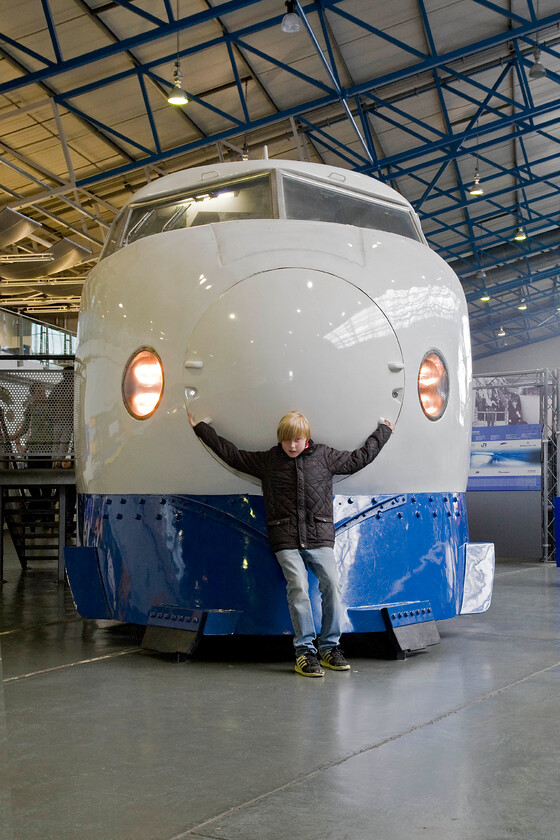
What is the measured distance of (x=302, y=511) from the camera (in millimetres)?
4633

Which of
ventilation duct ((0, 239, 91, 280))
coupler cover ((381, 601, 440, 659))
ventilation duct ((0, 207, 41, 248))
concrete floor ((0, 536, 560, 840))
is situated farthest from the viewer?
ventilation duct ((0, 239, 91, 280))

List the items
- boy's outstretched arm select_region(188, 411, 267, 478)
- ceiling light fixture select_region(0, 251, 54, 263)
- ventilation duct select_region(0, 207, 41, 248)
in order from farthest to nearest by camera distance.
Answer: ceiling light fixture select_region(0, 251, 54, 263)
ventilation duct select_region(0, 207, 41, 248)
boy's outstretched arm select_region(188, 411, 267, 478)

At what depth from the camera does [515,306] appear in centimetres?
4322

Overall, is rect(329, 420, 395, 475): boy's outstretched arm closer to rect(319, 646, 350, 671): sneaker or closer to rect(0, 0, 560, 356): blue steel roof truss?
rect(319, 646, 350, 671): sneaker

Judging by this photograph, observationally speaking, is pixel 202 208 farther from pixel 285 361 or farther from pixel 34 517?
pixel 34 517

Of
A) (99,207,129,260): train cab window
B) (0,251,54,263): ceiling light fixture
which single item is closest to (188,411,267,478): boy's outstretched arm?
(99,207,129,260): train cab window

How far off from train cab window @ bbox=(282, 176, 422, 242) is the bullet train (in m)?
0.12

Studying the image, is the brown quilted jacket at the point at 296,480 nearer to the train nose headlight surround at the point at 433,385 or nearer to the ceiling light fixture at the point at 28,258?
the train nose headlight surround at the point at 433,385

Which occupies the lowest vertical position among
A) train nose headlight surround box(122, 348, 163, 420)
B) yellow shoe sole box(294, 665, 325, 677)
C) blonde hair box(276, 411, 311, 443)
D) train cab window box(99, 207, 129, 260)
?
yellow shoe sole box(294, 665, 325, 677)

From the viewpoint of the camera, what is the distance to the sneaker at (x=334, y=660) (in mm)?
4605

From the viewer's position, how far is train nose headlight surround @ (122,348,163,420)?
16.0 feet

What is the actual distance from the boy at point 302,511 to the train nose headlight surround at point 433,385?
21.5 inches

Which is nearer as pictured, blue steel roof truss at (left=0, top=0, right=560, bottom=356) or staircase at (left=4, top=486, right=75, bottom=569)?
staircase at (left=4, top=486, right=75, bottom=569)

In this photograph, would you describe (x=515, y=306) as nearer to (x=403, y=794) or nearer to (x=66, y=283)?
(x=66, y=283)
